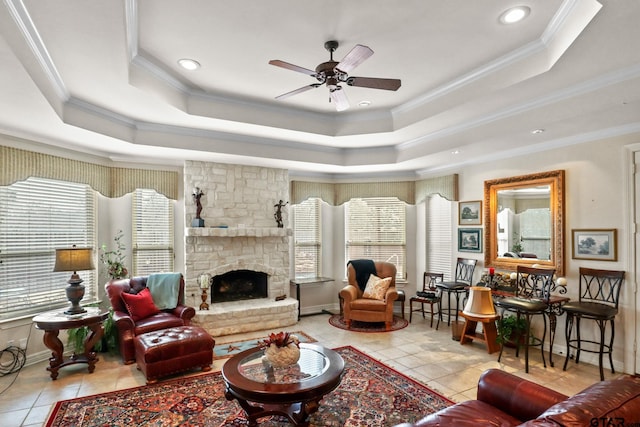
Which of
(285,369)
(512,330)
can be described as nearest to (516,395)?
(285,369)

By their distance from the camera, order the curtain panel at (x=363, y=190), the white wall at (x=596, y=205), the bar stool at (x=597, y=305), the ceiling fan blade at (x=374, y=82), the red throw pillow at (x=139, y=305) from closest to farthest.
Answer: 1. the ceiling fan blade at (x=374, y=82)
2. the bar stool at (x=597, y=305)
3. the white wall at (x=596, y=205)
4. the red throw pillow at (x=139, y=305)
5. the curtain panel at (x=363, y=190)

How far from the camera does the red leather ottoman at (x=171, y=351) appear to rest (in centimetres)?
367

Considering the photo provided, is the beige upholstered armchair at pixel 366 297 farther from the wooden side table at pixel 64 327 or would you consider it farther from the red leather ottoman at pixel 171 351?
the wooden side table at pixel 64 327

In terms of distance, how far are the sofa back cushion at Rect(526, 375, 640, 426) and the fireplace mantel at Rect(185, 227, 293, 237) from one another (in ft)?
15.6

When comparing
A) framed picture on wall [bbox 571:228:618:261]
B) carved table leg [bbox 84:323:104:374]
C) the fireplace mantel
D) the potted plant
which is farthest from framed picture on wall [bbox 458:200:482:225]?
carved table leg [bbox 84:323:104:374]

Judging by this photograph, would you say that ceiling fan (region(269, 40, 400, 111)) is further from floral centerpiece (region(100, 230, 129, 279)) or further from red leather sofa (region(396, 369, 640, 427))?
floral centerpiece (region(100, 230, 129, 279))

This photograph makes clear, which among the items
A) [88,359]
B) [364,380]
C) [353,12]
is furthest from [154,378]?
[353,12]

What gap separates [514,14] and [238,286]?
17.0 ft

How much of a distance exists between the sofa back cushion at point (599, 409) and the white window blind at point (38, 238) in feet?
16.8

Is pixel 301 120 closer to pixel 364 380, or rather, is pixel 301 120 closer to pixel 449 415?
pixel 364 380

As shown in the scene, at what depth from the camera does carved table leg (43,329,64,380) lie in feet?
12.5

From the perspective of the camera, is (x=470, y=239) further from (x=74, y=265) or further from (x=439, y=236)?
(x=74, y=265)

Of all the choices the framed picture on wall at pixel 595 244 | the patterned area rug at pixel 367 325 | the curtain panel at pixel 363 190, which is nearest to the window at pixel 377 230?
the curtain panel at pixel 363 190

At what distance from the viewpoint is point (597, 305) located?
3.98 meters
